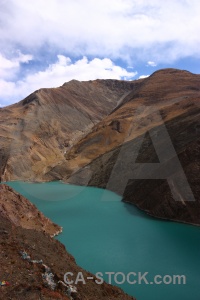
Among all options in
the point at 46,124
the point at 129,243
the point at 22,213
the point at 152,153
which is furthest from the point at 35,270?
the point at 46,124

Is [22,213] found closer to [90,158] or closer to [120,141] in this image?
[90,158]

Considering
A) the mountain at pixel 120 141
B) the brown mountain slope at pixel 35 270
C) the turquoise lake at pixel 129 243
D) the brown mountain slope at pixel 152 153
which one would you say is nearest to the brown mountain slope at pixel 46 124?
the mountain at pixel 120 141

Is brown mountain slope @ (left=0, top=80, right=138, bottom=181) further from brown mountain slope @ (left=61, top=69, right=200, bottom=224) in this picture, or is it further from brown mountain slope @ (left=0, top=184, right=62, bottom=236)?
brown mountain slope @ (left=0, top=184, right=62, bottom=236)

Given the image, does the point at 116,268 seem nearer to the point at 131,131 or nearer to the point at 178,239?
the point at 178,239

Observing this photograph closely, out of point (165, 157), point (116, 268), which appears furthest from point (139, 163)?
point (116, 268)

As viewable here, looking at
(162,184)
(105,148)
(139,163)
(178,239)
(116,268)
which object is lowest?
(116,268)

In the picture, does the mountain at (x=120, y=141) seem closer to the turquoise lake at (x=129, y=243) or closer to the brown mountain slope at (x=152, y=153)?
the brown mountain slope at (x=152, y=153)

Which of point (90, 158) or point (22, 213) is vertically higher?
point (90, 158)
